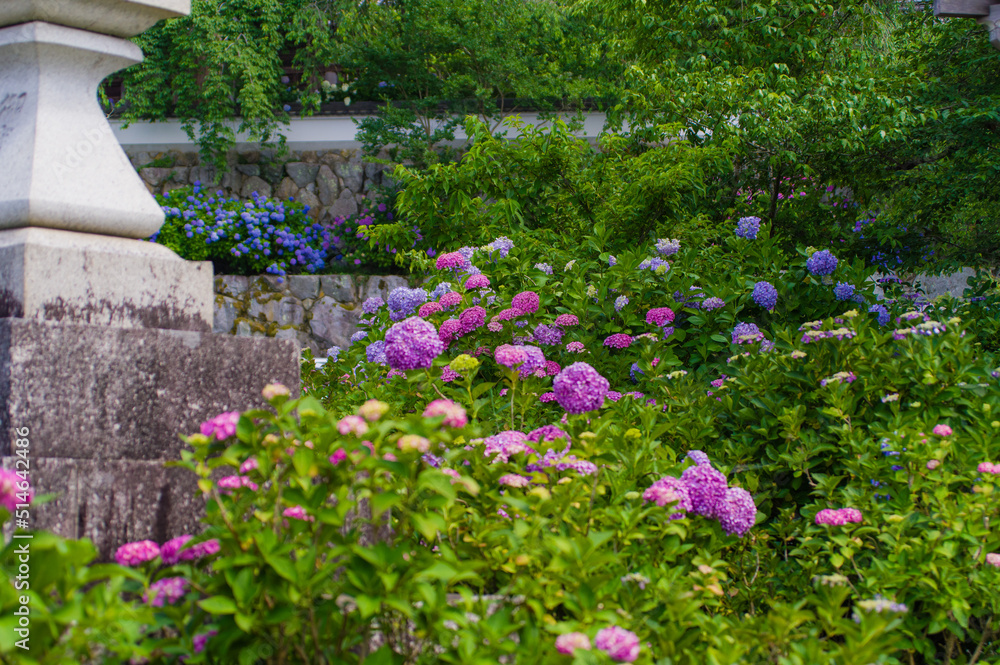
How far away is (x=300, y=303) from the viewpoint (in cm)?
908

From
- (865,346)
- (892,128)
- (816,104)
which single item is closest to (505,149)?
(816,104)

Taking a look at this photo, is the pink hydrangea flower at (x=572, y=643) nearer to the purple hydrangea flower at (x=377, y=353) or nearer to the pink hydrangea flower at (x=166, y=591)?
the pink hydrangea flower at (x=166, y=591)

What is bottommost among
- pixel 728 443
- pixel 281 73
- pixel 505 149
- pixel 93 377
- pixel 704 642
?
pixel 704 642

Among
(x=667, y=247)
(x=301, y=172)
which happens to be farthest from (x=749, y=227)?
(x=301, y=172)

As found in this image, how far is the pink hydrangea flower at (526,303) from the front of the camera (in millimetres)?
2840

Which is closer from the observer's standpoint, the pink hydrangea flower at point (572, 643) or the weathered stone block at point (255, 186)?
the pink hydrangea flower at point (572, 643)

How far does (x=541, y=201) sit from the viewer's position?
4.37 meters

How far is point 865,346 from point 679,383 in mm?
567

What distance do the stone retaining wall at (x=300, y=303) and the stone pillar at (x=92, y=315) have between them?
699 centimetres

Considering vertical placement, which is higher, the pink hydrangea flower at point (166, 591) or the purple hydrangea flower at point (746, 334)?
the purple hydrangea flower at point (746, 334)

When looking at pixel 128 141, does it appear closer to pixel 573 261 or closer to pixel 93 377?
pixel 573 261

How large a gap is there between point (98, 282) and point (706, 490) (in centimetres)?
151

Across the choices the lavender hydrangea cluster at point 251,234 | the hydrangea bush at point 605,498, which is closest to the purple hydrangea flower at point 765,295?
the hydrangea bush at point 605,498

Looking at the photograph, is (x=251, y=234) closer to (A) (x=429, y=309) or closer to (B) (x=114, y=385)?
(A) (x=429, y=309)
